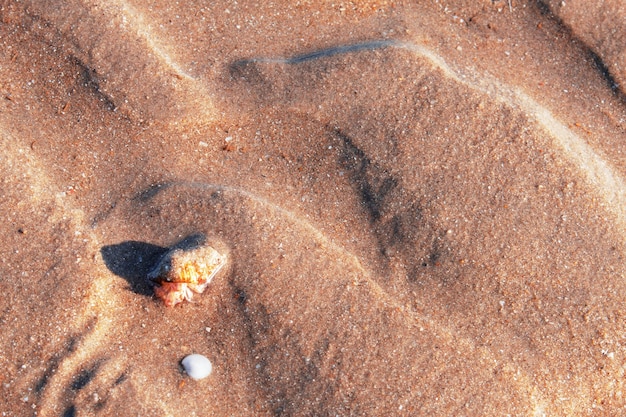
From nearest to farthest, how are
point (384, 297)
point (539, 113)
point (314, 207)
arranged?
point (384, 297) → point (314, 207) → point (539, 113)

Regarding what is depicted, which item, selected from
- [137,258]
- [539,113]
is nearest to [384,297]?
[137,258]

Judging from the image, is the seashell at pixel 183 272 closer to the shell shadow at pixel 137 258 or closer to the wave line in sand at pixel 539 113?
the shell shadow at pixel 137 258

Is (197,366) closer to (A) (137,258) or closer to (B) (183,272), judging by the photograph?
(B) (183,272)

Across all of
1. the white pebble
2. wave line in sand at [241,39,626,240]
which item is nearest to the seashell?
the white pebble

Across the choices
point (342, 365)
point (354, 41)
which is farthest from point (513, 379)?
point (354, 41)

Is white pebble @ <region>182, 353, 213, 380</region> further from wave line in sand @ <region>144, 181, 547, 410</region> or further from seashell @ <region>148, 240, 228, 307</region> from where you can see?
wave line in sand @ <region>144, 181, 547, 410</region>
